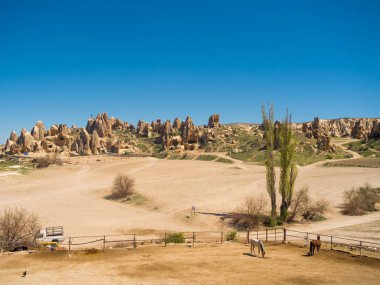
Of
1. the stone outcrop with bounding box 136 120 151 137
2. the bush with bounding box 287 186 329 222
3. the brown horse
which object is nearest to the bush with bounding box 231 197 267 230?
the bush with bounding box 287 186 329 222

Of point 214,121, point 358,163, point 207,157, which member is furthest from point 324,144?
point 214,121

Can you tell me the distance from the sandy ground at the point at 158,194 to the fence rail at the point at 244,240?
281 centimetres

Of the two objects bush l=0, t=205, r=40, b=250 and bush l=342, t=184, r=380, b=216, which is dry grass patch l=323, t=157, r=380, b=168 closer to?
bush l=342, t=184, r=380, b=216

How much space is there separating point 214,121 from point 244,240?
319 ft

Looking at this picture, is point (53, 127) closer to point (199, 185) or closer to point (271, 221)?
point (199, 185)

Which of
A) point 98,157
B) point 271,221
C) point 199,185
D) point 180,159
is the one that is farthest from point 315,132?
point 271,221

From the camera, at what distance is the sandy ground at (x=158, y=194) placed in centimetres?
3020

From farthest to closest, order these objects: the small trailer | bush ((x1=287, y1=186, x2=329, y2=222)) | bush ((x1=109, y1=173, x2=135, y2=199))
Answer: bush ((x1=109, y1=173, x2=135, y2=199))
bush ((x1=287, y1=186, x2=329, y2=222))
the small trailer

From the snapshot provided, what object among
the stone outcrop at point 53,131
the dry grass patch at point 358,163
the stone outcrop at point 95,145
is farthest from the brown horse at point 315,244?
A: the stone outcrop at point 53,131

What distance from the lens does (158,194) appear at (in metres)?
42.4

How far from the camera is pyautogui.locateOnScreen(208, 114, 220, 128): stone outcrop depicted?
118144 millimetres

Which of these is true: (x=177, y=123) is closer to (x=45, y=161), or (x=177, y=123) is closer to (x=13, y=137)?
(x=13, y=137)

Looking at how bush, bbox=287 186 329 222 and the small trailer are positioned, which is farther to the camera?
bush, bbox=287 186 329 222

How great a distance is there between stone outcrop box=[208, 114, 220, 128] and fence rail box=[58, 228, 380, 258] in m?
92.3
